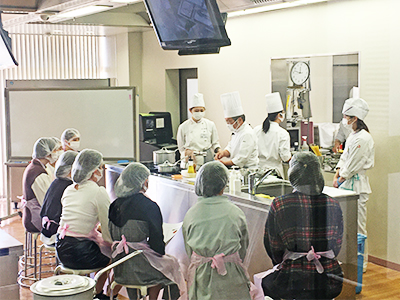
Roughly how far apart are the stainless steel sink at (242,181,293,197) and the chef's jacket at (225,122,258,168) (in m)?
0.10

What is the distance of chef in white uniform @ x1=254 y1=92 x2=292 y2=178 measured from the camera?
5.93 feet

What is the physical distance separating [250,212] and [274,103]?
0.45 meters

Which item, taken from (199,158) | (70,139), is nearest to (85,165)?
(70,139)

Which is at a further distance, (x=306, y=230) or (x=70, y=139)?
(x=70, y=139)

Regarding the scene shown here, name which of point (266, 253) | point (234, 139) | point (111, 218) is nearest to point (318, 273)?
point (266, 253)

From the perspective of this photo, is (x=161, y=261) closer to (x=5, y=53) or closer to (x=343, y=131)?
(x=343, y=131)

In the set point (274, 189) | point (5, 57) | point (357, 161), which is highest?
point (5, 57)

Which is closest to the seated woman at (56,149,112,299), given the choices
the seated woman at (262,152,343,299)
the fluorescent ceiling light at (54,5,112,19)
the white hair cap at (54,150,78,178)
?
the white hair cap at (54,150,78,178)

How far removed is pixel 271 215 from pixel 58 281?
35.0 inches

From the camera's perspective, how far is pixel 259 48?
79.0 inches

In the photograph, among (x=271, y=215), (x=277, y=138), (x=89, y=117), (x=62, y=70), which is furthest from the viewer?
(x=89, y=117)

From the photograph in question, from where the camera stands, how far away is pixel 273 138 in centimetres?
188

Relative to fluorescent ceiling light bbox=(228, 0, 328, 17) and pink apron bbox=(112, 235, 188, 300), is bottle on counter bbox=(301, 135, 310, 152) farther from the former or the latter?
pink apron bbox=(112, 235, 188, 300)

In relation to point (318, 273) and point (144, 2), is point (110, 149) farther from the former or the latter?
point (318, 273)
